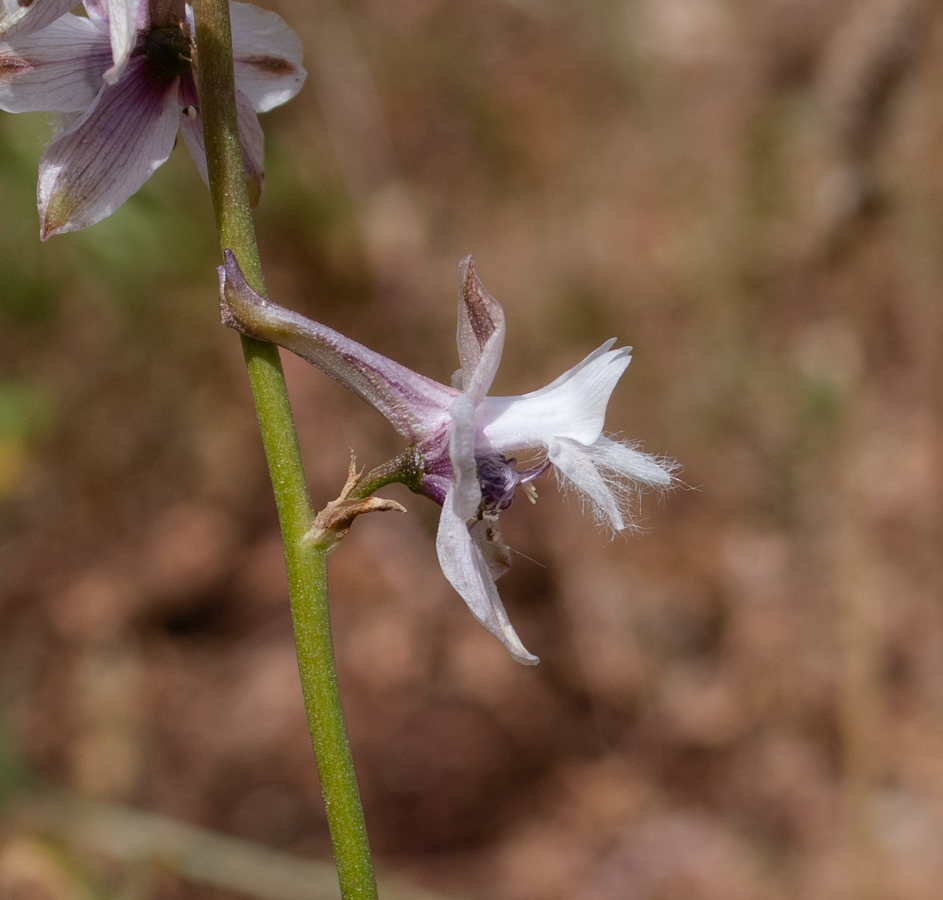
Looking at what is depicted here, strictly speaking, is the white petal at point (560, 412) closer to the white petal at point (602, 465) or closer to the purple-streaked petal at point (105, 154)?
the white petal at point (602, 465)

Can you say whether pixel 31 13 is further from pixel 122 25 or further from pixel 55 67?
pixel 122 25

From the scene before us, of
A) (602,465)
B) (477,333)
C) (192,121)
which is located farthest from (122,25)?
(602,465)

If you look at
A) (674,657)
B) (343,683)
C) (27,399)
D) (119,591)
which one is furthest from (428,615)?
(27,399)

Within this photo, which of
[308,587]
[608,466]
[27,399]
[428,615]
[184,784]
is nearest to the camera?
[308,587]

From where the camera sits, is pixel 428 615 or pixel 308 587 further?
pixel 428 615

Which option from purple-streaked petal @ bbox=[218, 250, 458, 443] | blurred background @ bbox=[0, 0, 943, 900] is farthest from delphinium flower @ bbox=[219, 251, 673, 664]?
blurred background @ bbox=[0, 0, 943, 900]

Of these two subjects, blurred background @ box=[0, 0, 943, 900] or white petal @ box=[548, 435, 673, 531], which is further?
blurred background @ box=[0, 0, 943, 900]

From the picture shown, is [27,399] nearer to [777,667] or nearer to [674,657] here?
[674,657]

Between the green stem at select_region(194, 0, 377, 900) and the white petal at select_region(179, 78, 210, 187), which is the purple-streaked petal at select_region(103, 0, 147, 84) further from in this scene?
the white petal at select_region(179, 78, 210, 187)
